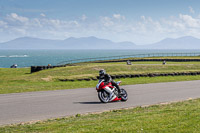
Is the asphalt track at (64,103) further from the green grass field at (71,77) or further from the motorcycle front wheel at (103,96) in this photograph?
the green grass field at (71,77)

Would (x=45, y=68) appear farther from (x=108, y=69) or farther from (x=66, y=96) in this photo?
(x=66, y=96)

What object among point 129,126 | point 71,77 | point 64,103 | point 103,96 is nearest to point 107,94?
point 103,96

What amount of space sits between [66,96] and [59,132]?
26.6 feet

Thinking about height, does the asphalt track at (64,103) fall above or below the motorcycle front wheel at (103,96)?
below

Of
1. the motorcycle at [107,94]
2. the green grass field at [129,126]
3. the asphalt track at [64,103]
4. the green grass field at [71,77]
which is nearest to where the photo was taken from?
the green grass field at [129,126]

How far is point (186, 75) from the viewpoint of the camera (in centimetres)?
3117

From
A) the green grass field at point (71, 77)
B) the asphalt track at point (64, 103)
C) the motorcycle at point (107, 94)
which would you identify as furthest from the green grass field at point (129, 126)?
the green grass field at point (71, 77)

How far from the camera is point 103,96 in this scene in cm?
1414

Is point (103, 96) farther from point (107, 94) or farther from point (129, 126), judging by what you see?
point (129, 126)

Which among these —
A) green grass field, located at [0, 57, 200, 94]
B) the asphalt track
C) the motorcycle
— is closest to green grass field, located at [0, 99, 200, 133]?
the asphalt track

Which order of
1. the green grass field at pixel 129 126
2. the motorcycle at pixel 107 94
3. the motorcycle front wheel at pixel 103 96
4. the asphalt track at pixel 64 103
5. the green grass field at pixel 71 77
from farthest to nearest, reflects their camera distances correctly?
the green grass field at pixel 71 77
the motorcycle front wheel at pixel 103 96
the motorcycle at pixel 107 94
the asphalt track at pixel 64 103
the green grass field at pixel 129 126

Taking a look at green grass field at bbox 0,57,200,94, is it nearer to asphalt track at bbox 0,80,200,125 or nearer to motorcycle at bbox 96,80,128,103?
asphalt track at bbox 0,80,200,125

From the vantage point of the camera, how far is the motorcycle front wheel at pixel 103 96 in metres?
14.0

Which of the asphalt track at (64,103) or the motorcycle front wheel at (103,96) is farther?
the motorcycle front wheel at (103,96)
